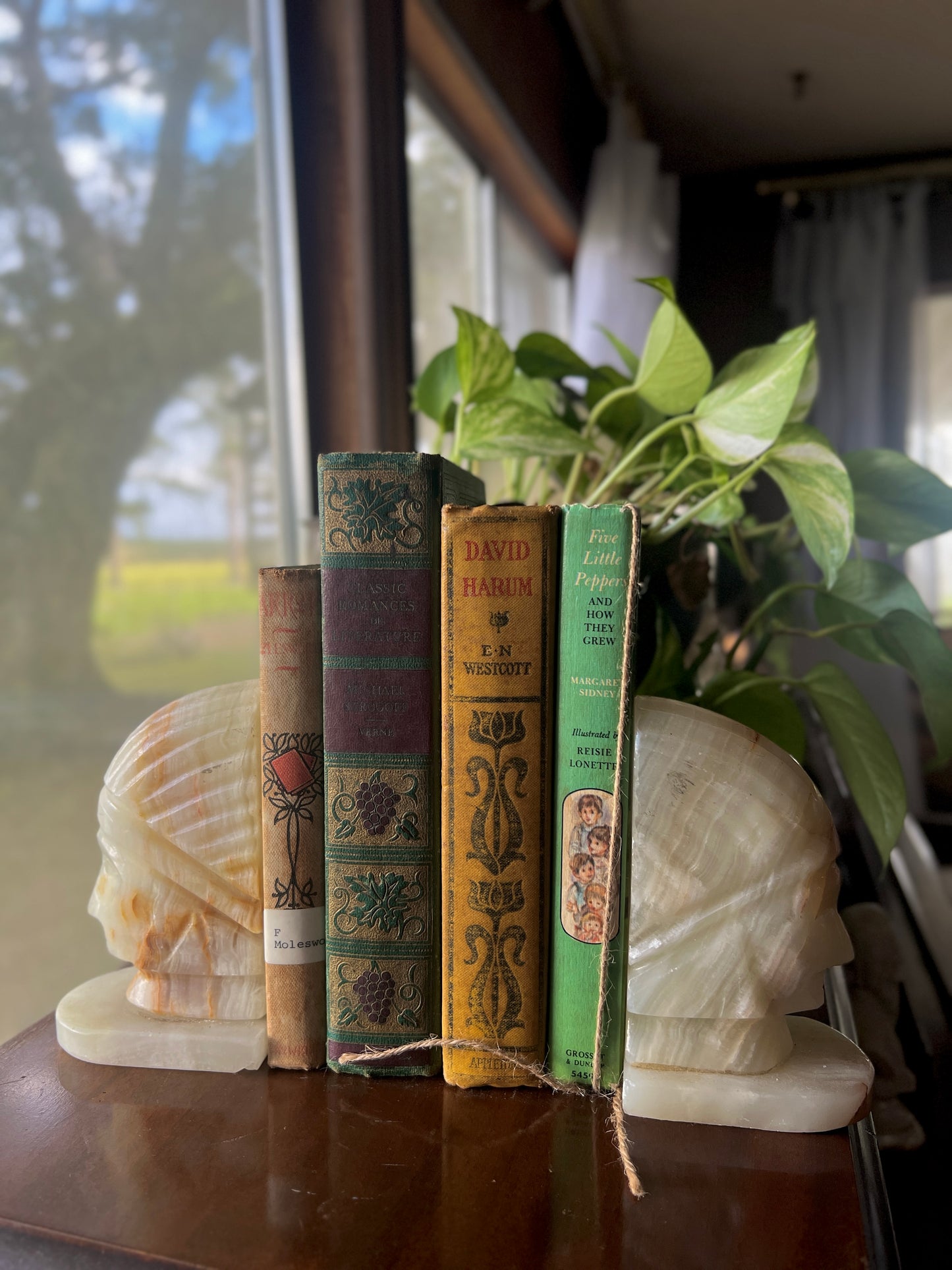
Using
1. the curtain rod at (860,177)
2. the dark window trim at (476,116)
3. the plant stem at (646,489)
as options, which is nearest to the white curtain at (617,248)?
the dark window trim at (476,116)

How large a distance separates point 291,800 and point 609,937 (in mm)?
184

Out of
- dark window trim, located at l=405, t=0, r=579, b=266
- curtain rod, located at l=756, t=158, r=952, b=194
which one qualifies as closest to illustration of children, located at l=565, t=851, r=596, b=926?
dark window trim, located at l=405, t=0, r=579, b=266

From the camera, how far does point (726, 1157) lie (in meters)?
0.41

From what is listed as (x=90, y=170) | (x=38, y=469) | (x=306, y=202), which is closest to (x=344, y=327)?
(x=306, y=202)

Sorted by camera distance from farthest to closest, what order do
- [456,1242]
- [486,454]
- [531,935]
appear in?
[486,454] → [531,935] → [456,1242]

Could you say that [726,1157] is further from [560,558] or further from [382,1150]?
[560,558]

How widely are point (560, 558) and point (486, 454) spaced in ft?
0.68

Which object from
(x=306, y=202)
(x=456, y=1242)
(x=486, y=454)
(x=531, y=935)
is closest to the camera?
(x=456, y=1242)

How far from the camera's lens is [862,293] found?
3.31 meters

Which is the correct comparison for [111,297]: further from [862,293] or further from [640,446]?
[862,293]

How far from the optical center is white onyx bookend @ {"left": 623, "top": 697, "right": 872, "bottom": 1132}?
43cm

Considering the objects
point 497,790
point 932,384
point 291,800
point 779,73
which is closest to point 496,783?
point 497,790

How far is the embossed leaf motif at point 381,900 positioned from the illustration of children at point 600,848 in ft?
0.34

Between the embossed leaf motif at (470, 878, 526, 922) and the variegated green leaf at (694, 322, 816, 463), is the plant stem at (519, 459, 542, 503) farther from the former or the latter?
the embossed leaf motif at (470, 878, 526, 922)
